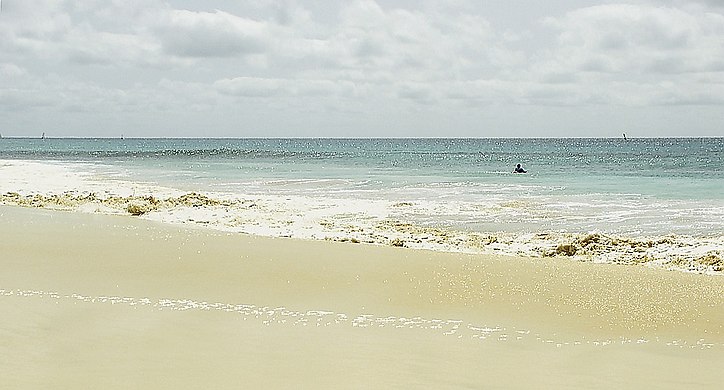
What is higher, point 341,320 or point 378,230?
point 378,230

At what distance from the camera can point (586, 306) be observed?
7.04 meters

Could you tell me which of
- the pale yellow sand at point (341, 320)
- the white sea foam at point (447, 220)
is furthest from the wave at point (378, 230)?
the pale yellow sand at point (341, 320)

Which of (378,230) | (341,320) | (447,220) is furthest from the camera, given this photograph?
(447,220)

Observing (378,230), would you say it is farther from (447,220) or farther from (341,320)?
(341,320)

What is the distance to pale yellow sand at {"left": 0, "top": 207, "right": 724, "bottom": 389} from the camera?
4.85 meters

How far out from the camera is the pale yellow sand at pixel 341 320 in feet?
15.9

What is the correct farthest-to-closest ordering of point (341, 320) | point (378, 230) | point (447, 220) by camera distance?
point (447, 220)
point (378, 230)
point (341, 320)

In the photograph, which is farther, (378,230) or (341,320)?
(378,230)

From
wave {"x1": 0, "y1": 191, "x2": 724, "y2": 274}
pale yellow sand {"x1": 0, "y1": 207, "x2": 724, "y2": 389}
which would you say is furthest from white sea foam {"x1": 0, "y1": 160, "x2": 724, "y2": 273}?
pale yellow sand {"x1": 0, "y1": 207, "x2": 724, "y2": 389}

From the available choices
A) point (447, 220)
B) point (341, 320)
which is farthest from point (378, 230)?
point (341, 320)

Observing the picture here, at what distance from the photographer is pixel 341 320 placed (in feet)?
20.8

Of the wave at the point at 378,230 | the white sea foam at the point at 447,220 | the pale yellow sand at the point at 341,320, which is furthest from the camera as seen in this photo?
the white sea foam at the point at 447,220

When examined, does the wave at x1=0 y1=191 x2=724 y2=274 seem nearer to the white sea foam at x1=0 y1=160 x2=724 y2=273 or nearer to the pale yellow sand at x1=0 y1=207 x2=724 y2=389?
the white sea foam at x1=0 y1=160 x2=724 y2=273

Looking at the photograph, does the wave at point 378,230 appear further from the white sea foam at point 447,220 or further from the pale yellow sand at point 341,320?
the pale yellow sand at point 341,320
